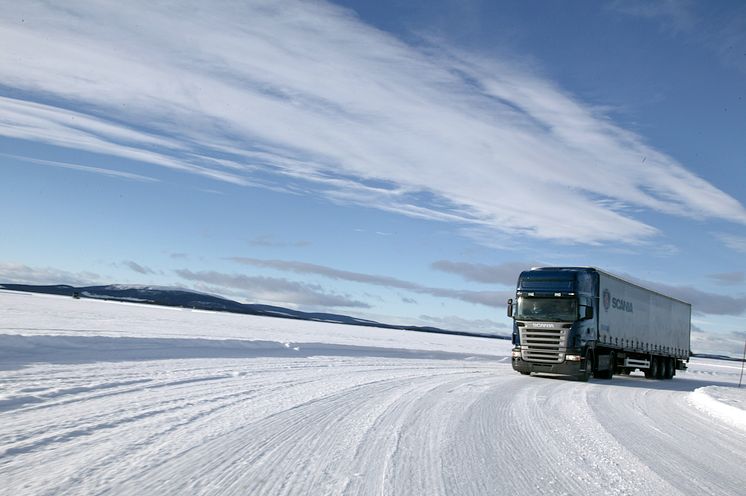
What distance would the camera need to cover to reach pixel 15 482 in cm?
479

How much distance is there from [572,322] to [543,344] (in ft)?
4.32

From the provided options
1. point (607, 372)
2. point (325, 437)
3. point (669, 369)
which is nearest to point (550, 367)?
point (607, 372)

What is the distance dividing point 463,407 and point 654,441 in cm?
344

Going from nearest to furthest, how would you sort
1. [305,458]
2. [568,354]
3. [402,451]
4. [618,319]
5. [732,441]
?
[305,458], [402,451], [732,441], [568,354], [618,319]

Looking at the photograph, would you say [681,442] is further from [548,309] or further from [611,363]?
[611,363]

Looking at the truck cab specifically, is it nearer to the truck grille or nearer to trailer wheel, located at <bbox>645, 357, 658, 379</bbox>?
the truck grille

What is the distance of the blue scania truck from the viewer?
2252cm

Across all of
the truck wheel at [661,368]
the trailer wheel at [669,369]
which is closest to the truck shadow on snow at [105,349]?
the truck wheel at [661,368]

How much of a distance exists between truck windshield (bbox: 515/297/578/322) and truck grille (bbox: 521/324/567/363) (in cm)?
42

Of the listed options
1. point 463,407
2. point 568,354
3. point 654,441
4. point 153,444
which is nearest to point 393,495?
point 153,444

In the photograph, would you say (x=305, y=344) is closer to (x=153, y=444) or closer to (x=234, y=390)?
(x=234, y=390)

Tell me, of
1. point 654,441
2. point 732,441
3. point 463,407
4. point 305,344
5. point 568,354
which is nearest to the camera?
point 654,441

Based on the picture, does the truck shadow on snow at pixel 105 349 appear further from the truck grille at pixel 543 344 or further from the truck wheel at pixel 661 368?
the truck wheel at pixel 661 368

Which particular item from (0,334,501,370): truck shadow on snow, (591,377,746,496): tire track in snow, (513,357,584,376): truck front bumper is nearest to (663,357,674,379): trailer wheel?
(513,357,584,376): truck front bumper
